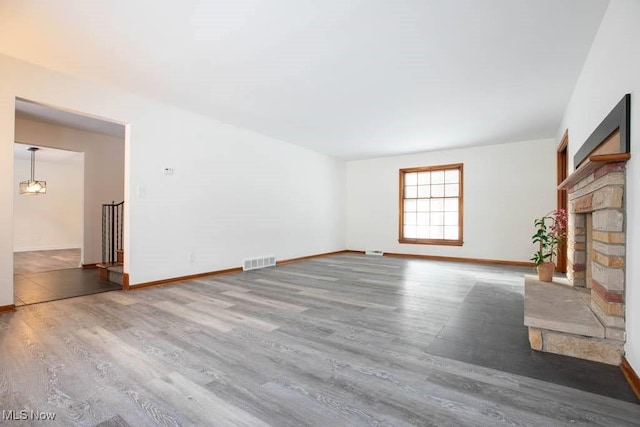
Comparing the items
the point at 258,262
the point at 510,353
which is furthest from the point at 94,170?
the point at 510,353

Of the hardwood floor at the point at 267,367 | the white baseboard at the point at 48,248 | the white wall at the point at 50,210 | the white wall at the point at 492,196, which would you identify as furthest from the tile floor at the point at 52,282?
the white wall at the point at 492,196

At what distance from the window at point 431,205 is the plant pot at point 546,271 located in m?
3.39

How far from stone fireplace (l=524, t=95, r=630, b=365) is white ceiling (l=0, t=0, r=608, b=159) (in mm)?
1106

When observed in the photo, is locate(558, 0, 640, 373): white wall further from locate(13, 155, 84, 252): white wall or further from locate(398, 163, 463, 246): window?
locate(13, 155, 84, 252): white wall

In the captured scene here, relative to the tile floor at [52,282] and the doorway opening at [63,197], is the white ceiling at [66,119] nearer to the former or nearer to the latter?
the doorway opening at [63,197]

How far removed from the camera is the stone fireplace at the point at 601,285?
6.15ft

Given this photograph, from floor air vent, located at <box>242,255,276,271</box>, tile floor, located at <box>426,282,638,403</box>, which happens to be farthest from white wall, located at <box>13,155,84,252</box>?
tile floor, located at <box>426,282,638,403</box>

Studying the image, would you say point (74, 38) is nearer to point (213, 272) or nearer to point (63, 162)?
point (213, 272)

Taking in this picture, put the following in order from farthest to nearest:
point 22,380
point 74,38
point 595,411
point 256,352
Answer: point 74,38 → point 256,352 → point 22,380 → point 595,411

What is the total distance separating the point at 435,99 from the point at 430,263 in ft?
11.5

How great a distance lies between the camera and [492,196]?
251 inches

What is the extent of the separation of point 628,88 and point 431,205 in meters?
5.49

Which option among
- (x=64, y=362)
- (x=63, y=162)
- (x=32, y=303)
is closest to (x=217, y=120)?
(x=32, y=303)

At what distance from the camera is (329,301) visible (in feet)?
11.1
